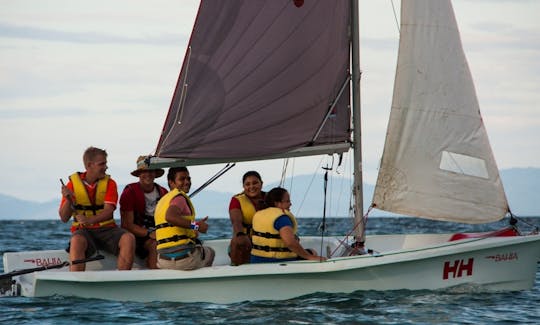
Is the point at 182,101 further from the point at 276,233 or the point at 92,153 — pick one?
the point at 276,233

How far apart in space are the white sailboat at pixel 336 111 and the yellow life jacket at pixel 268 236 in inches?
49.3

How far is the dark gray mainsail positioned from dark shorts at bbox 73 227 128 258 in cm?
117

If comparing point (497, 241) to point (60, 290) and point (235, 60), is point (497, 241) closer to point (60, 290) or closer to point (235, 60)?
point (235, 60)

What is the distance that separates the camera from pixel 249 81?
1220 cm

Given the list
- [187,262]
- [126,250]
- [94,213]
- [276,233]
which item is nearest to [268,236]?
[276,233]

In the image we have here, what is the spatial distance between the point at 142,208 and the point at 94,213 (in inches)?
31.9

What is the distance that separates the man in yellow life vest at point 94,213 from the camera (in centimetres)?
1123

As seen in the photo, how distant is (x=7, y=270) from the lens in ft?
40.4

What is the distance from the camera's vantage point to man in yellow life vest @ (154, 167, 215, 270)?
10.9m

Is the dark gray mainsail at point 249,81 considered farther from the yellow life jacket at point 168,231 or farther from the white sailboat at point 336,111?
the yellow life jacket at point 168,231

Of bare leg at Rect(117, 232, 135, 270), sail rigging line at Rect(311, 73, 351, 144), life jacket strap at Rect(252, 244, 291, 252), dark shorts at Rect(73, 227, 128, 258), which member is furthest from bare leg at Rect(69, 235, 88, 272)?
sail rigging line at Rect(311, 73, 351, 144)

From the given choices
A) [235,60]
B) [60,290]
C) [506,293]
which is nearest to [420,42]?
[235,60]

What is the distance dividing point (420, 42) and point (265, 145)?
7.83 feet

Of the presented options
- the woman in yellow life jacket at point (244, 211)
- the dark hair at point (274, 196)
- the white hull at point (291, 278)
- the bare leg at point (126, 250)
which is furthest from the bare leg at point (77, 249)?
the dark hair at point (274, 196)
